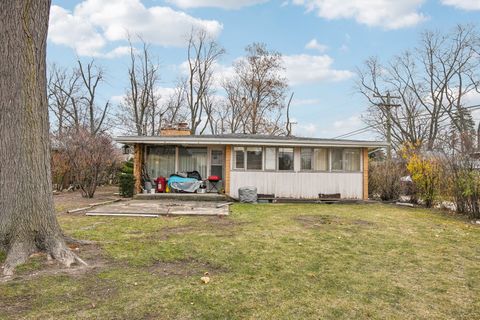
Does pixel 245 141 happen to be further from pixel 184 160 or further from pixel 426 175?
pixel 426 175

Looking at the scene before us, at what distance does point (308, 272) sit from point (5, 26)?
4.81 m

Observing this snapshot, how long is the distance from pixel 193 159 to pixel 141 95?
1581 centimetres

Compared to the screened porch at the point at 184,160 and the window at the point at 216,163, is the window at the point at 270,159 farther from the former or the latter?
the window at the point at 216,163

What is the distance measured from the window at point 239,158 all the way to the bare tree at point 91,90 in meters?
17.5

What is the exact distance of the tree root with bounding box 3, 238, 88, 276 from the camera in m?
3.70

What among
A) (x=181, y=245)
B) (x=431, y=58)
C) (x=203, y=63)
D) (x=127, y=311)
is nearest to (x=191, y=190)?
(x=181, y=245)

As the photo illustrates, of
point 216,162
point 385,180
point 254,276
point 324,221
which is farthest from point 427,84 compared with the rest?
point 254,276

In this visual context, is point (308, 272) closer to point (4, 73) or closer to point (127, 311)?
point (127, 311)

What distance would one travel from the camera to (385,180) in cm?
1332

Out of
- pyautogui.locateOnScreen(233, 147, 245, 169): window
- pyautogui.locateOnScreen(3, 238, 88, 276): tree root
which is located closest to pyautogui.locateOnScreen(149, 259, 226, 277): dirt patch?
pyautogui.locateOnScreen(3, 238, 88, 276): tree root

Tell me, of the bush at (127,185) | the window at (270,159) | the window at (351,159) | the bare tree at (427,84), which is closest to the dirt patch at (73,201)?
the bush at (127,185)

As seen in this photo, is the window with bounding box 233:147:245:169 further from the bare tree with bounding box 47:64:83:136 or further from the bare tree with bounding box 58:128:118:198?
the bare tree with bounding box 47:64:83:136

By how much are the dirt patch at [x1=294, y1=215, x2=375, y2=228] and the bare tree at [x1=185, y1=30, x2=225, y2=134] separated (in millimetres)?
19558

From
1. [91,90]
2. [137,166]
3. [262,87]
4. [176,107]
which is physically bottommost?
[137,166]
